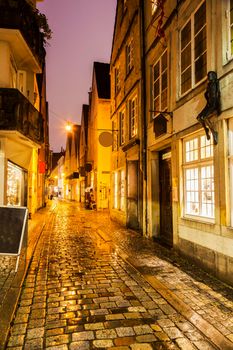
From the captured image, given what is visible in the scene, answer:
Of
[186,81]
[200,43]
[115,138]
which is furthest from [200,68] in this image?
[115,138]

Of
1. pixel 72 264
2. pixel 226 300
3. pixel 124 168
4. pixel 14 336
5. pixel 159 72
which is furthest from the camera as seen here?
pixel 124 168

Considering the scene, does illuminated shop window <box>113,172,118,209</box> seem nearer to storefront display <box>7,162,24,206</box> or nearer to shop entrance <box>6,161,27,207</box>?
shop entrance <box>6,161,27,207</box>

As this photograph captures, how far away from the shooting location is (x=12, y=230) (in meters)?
6.89

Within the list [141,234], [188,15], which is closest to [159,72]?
[188,15]

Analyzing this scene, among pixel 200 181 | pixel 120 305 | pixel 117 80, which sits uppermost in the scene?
pixel 117 80

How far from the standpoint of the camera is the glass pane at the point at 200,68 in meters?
7.19

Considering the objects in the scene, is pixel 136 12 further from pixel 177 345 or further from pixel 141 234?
pixel 177 345

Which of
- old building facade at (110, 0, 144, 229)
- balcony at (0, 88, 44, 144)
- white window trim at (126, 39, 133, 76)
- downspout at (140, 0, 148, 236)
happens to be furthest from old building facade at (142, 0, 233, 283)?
balcony at (0, 88, 44, 144)

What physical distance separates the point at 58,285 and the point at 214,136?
445 centimetres

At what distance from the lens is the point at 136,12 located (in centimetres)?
1307

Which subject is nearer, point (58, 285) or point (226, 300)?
point (226, 300)

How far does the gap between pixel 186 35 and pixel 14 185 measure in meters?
10.0

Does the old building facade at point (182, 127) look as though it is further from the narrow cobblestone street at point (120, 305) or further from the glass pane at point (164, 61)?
the narrow cobblestone street at point (120, 305)

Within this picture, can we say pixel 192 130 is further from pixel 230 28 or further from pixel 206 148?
pixel 230 28
